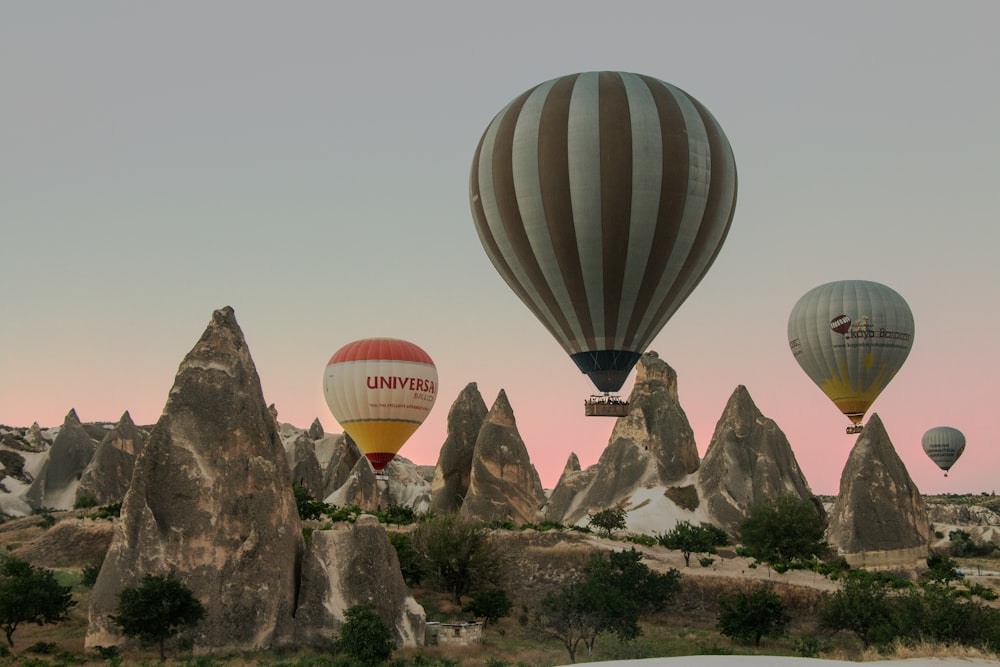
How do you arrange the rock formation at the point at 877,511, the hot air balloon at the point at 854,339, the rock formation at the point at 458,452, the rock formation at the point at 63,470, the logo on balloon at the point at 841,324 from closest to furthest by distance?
the rock formation at the point at 877,511 < the rock formation at the point at 458,452 < the hot air balloon at the point at 854,339 < the logo on balloon at the point at 841,324 < the rock formation at the point at 63,470

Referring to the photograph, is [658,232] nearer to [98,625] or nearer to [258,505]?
[258,505]

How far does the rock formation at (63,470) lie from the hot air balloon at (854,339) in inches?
2593

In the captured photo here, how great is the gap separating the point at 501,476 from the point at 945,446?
77.0m

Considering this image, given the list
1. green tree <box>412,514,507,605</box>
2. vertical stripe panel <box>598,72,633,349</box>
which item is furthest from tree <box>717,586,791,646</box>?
vertical stripe panel <box>598,72,633,349</box>

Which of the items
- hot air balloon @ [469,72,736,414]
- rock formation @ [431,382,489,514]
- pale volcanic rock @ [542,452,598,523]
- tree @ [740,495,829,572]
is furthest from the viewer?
pale volcanic rock @ [542,452,598,523]

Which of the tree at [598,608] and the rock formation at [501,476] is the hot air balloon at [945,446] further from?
the tree at [598,608]

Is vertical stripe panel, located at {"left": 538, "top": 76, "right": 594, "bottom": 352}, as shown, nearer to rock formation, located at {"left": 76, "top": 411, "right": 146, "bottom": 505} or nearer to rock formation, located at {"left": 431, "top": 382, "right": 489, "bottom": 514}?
rock formation, located at {"left": 431, "top": 382, "right": 489, "bottom": 514}

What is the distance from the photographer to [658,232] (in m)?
51.0

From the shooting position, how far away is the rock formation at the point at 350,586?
32.7 meters

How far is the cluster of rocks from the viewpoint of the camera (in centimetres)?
3186

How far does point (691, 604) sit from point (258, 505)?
23.0 metres

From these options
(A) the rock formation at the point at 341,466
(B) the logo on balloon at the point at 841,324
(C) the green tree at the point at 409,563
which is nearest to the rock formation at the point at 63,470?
(A) the rock formation at the point at 341,466

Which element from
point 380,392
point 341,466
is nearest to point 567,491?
point 341,466

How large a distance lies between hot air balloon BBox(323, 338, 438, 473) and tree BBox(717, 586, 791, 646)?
34.0 metres
